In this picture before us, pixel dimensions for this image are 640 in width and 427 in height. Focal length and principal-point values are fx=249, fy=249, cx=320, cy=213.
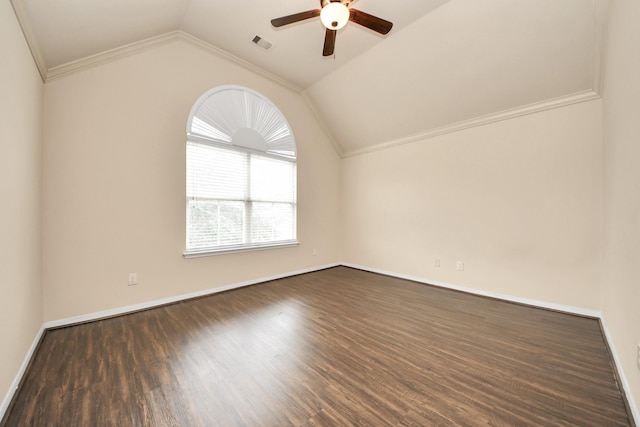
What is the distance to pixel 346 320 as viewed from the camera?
2637mm

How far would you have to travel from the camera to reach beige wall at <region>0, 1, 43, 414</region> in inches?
57.2

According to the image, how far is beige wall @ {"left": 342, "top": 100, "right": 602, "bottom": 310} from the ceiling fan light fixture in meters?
2.50

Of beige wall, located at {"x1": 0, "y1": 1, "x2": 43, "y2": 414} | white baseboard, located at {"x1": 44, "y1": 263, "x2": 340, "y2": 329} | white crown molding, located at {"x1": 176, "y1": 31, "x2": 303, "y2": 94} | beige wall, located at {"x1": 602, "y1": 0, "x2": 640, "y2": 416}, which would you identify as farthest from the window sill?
Result: beige wall, located at {"x1": 602, "y1": 0, "x2": 640, "y2": 416}

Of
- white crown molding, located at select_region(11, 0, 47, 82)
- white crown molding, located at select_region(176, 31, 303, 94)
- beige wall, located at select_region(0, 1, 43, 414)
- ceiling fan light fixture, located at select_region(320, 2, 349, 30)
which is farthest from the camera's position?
white crown molding, located at select_region(176, 31, 303, 94)

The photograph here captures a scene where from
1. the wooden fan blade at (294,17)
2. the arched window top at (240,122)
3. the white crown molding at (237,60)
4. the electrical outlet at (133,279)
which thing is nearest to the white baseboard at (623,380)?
the wooden fan blade at (294,17)

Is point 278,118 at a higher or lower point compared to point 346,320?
higher

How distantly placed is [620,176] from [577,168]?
1145 millimetres

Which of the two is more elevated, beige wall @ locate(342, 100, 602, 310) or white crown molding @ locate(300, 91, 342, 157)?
white crown molding @ locate(300, 91, 342, 157)

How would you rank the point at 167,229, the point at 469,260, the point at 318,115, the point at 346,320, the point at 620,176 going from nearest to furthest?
the point at 620,176 < the point at 346,320 < the point at 167,229 < the point at 469,260 < the point at 318,115

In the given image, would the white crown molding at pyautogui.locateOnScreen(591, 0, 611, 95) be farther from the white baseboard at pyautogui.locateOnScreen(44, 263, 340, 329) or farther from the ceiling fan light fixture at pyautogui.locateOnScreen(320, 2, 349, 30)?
the white baseboard at pyautogui.locateOnScreen(44, 263, 340, 329)

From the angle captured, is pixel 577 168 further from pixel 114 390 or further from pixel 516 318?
pixel 114 390

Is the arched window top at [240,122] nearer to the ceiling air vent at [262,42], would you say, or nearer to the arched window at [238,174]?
the arched window at [238,174]

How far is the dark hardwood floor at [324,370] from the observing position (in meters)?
1.39

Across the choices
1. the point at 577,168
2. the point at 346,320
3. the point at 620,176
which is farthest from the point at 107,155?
the point at 577,168
